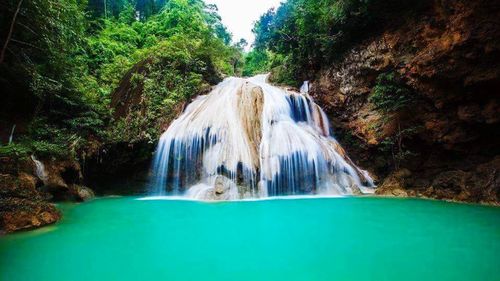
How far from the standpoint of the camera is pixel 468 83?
27.9ft

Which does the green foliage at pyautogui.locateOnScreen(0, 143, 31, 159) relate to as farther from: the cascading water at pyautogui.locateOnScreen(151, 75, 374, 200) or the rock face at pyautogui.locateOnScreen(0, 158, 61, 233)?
the cascading water at pyautogui.locateOnScreen(151, 75, 374, 200)

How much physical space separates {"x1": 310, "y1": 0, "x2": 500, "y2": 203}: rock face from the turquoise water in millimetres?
2621

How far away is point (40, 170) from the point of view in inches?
342

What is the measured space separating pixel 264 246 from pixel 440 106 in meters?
8.14

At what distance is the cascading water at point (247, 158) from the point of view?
9617 mm

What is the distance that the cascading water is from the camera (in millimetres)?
9617

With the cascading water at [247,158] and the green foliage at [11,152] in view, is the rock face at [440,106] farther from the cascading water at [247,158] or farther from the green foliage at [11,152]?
the green foliage at [11,152]

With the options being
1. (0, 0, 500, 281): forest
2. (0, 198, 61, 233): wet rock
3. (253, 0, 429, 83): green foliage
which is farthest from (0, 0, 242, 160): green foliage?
(253, 0, 429, 83): green foliage

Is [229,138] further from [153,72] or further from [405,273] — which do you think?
[405,273]

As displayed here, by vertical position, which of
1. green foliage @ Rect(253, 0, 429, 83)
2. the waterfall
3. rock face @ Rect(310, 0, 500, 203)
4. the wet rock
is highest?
green foliage @ Rect(253, 0, 429, 83)

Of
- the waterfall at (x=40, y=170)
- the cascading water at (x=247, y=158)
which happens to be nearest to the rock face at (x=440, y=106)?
the cascading water at (x=247, y=158)

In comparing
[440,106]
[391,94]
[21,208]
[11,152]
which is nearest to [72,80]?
[11,152]

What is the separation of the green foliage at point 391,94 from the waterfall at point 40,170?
10.4 meters

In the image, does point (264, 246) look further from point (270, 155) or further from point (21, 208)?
point (270, 155)
